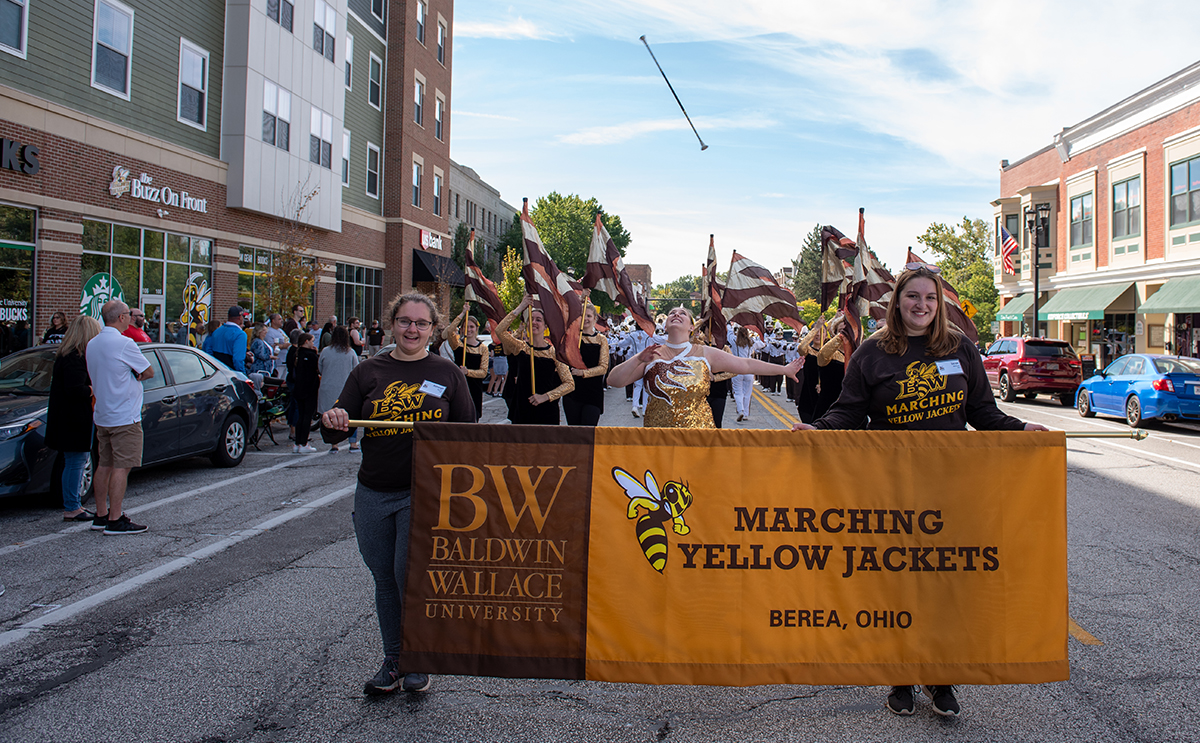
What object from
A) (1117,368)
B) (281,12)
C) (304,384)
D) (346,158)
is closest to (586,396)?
(304,384)

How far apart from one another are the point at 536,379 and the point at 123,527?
4.01 metres

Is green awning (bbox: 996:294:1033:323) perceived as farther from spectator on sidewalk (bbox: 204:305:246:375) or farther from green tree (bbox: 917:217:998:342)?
spectator on sidewalk (bbox: 204:305:246:375)

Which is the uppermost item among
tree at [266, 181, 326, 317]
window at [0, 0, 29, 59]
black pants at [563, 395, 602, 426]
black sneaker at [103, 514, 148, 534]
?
window at [0, 0, 29, 59]

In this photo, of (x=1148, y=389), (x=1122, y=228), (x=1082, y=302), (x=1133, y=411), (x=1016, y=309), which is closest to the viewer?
(x=1148, y=389)

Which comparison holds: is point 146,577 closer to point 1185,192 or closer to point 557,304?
point 557,304

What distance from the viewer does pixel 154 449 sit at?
862cm

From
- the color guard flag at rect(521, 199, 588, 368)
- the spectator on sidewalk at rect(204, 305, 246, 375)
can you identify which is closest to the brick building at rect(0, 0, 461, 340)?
the spectator on sidewalk at rect(204, 305, 246, 375)

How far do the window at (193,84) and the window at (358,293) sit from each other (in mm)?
7989

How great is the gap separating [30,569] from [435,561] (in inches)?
158

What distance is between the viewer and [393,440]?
3742 millimetres

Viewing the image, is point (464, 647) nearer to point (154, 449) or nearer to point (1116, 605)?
point (1116, 605)

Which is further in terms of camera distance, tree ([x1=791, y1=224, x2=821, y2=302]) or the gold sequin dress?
tree ([x1=791, y1=224, x2=821, y2=302])

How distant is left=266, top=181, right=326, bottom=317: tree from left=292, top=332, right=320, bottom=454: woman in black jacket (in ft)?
29.6

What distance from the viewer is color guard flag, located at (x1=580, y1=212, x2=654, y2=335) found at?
1082 centimetres
